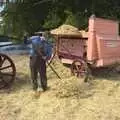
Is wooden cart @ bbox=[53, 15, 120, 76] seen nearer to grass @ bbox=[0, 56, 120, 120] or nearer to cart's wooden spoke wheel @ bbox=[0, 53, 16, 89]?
grass @ bbox=[0, 56, 120, 120]

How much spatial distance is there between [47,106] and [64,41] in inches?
150

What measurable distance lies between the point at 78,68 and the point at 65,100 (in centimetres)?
243

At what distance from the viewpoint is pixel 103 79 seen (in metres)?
11.7

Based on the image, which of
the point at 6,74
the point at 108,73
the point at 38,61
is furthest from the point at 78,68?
the point at 6,74

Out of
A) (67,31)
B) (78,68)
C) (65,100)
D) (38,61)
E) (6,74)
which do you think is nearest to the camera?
(65,100)

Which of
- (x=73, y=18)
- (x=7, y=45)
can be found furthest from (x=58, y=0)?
(x=7, y=45)

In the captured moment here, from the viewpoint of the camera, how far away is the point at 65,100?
964cm

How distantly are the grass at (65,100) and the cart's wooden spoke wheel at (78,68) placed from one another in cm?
22

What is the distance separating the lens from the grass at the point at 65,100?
884 centimetres

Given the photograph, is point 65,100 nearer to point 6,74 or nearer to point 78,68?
point 6,74

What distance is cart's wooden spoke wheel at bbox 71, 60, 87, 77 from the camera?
11.8 meters

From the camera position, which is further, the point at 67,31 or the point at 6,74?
the point at 67,31

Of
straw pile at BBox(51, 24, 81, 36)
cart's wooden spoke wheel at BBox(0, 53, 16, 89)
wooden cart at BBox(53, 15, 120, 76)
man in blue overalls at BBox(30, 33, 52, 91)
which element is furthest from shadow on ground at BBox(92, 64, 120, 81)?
cart's wooden spoke wheel at BBox(0, 53, 16, 89)

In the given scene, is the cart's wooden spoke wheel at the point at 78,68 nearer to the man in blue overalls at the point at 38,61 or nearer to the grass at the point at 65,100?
the grass at the point at 65,100
